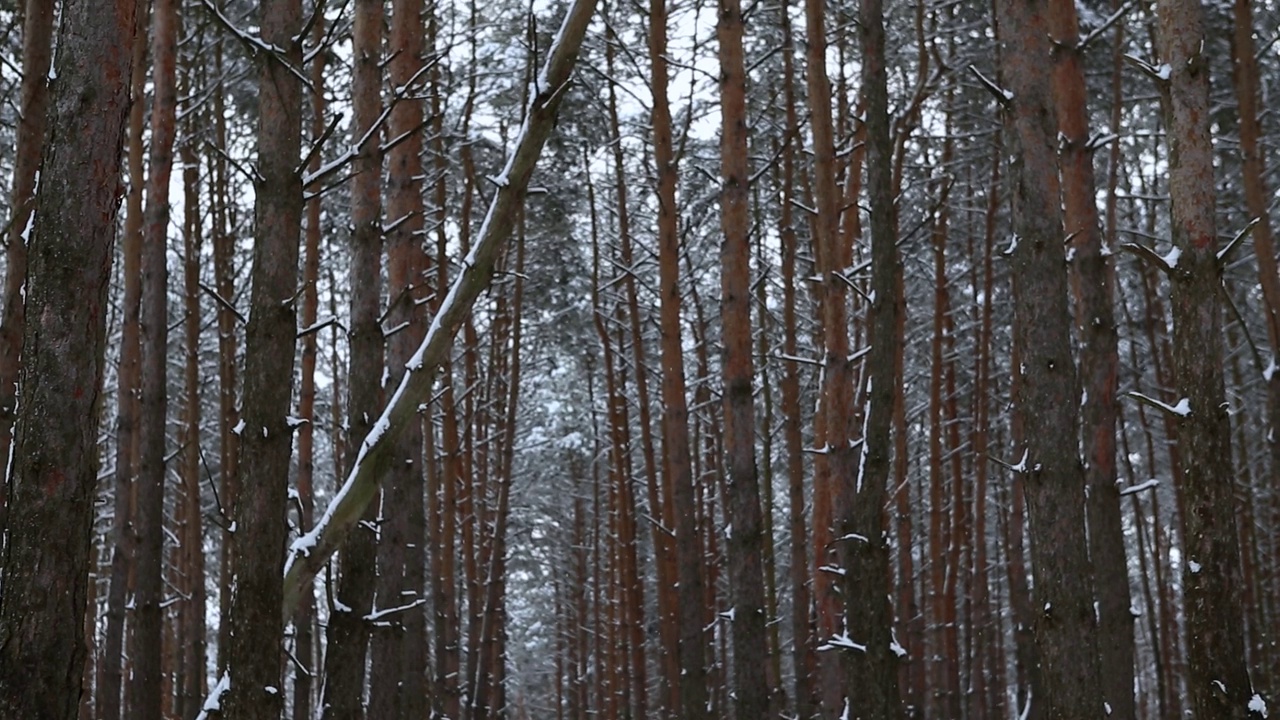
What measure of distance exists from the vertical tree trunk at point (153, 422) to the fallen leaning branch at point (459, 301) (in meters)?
6.60

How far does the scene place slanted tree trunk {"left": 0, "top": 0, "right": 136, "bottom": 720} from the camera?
333 cm

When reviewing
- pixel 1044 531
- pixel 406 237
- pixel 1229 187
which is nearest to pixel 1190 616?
pixel 1044 531

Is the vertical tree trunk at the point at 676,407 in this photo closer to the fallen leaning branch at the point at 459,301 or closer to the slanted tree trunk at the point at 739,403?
the slanted tree trunk at the point at 739,403

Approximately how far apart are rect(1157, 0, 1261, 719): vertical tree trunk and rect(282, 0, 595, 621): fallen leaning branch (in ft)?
17.1

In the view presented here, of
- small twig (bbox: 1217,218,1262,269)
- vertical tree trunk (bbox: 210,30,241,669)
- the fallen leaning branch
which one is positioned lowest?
the fallen leaning branch

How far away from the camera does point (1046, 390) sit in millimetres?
5719

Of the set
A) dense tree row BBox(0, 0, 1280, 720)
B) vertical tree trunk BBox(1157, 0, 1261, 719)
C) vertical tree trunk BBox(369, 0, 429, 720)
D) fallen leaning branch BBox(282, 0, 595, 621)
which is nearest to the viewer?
fallen leaning branch BBox(282, 0, 595, 621)

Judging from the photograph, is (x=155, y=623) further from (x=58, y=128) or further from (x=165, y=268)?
(x=58, y=128)

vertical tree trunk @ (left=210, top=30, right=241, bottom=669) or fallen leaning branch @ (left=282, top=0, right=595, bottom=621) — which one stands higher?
vertical tree trunk @ (left=210, top=30, right=241, bottom=669)

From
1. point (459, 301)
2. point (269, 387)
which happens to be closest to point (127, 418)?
point (269, 387)

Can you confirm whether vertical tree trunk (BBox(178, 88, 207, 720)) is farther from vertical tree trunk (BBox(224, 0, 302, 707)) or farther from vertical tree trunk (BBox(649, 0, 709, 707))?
vertical tree trunk (BBox(224, 0, 302, 707))

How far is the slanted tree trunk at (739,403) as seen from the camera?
8648 mm

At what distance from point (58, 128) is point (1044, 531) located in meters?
4.60

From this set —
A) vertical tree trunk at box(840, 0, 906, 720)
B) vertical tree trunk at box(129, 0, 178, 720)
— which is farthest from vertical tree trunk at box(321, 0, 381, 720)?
vertical tree trunk at box(840, 0, 906, 720)
